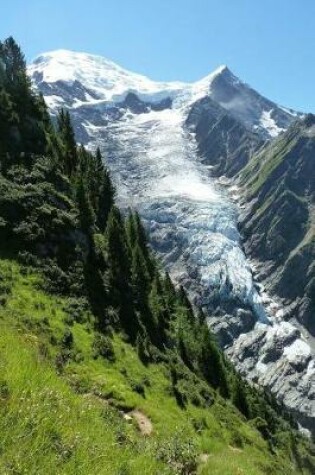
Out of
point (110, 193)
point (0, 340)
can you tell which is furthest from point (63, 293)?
point (110, 193)

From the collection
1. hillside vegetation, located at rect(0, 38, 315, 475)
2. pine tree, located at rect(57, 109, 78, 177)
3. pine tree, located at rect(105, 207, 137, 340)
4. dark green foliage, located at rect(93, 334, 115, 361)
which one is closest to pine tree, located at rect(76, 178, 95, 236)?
hillside vegetation, located at rect(0, 38, 315, 475)

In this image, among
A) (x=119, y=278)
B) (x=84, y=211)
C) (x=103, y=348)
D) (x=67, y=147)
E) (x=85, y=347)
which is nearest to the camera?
(x=85, y=347)

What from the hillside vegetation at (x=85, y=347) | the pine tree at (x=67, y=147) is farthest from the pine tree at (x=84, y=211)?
the pine tree at (x=67, y=147)

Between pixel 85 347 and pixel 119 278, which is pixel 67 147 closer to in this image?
pixel 119 278

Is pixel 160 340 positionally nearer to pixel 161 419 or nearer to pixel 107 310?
pixel 107 310

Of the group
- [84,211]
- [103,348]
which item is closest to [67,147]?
[84,211]

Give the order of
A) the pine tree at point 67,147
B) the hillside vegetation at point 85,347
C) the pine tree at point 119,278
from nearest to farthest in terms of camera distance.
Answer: the hillside vegetation at point 85,347
the pine tree at point 119,278
the pine tree at point 67,147

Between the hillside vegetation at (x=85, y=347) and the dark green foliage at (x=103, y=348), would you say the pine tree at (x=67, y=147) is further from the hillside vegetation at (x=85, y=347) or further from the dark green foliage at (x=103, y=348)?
the dark green foliage at (x=103, y=348)

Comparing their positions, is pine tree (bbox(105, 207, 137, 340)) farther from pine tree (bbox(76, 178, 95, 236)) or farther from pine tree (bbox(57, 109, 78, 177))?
pine tree (bbox(57, 109, 78, 177))
